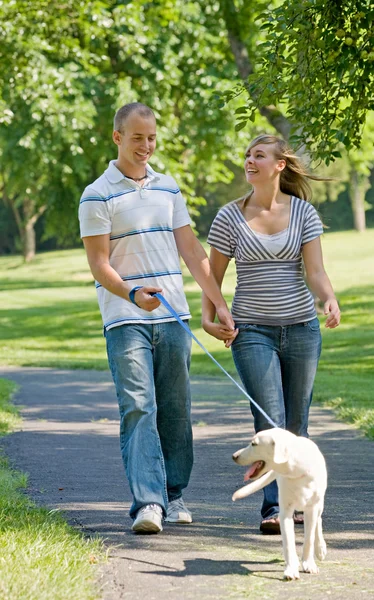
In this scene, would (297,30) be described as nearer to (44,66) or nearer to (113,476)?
(113,476)

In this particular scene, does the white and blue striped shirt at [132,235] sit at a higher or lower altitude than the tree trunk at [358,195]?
higher

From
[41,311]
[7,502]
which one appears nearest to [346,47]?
[7,502]

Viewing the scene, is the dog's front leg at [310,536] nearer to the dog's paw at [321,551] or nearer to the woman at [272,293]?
the dog's paw at [321,551]

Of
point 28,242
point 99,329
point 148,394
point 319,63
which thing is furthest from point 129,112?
point 28,242

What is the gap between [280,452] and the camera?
13.9 ft

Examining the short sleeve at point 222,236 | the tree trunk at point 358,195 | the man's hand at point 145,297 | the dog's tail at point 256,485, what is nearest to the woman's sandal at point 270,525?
the dog's tail at point 256,485

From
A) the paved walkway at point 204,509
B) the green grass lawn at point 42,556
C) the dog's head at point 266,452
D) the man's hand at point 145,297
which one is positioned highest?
the man's hand at point 145,297

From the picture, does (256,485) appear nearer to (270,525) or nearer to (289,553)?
(289,553)

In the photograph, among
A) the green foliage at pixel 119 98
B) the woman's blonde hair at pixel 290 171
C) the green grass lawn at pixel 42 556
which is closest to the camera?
the green grass lawn at pixel 42 556

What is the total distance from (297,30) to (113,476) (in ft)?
11.3

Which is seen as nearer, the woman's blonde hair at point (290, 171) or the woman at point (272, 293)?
the woman at point (272, 293)

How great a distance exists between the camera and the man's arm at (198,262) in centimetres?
538

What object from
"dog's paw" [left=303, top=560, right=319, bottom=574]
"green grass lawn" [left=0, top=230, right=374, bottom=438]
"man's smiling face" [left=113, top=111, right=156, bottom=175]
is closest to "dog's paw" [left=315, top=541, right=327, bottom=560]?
"dog's paw" [left=303, top=560, right=319, bottom=574]

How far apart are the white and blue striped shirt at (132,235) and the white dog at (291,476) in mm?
1174
